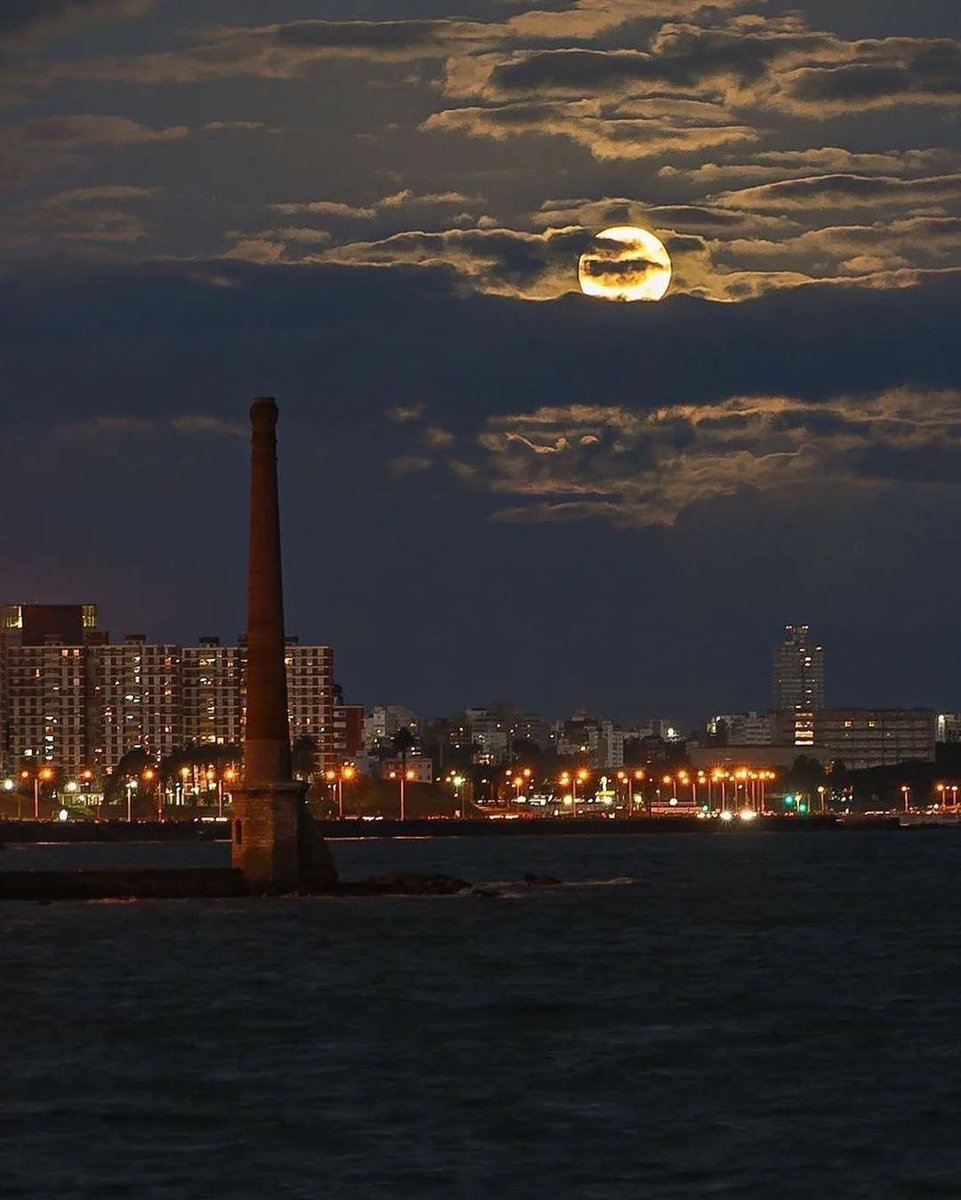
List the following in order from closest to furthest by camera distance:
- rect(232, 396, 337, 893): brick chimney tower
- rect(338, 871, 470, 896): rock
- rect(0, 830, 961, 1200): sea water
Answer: rect(0, 830, 961, 1200): sea water → rect(232, 396, 337, 893): brick chimney tower → rect(338, 871, 470, 896): rock

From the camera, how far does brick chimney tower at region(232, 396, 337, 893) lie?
83.6 meters

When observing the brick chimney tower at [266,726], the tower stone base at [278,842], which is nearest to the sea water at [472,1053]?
the tower stone base at [278,842]

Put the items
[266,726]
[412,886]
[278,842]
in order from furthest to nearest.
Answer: [412,886] < [278,842] < [266,726]

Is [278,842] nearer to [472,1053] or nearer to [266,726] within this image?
[266,726]

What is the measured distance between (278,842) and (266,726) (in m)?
3.85

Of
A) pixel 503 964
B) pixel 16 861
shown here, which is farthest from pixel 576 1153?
pixel 16 861

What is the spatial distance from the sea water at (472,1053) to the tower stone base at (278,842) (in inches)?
44.4

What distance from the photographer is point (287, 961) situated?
67750mm

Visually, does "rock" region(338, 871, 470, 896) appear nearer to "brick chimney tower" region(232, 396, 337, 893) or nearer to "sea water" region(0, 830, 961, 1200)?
"sea water" region(0, 830, 961, 1200)

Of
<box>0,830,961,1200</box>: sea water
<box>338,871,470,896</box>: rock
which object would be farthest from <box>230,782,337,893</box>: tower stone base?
<box>338,871,470,896</box>: rock

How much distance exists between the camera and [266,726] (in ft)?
275

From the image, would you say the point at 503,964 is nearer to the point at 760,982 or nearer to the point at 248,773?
the point at 760,982

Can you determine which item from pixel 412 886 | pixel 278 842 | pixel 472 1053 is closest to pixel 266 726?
pixel 278 842

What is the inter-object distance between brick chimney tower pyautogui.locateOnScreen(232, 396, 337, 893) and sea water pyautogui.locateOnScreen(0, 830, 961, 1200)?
193cm
